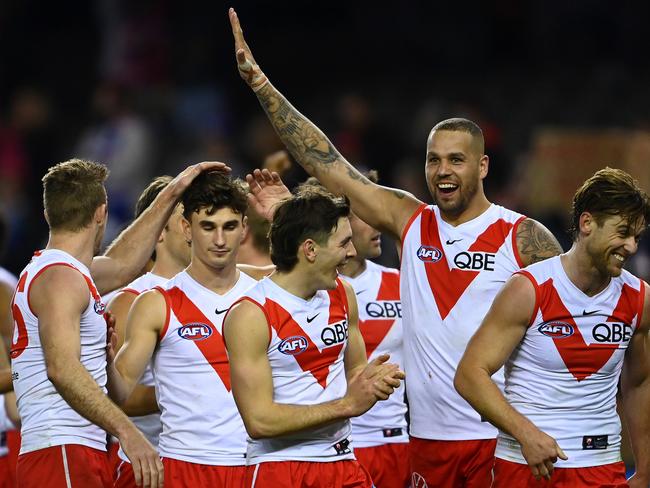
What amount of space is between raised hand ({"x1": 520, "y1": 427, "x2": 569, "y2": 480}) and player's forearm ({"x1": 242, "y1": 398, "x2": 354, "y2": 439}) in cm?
77

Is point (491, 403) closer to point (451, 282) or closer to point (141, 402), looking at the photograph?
point (451, 282)

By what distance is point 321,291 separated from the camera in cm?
586

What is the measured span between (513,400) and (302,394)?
99 centimetres

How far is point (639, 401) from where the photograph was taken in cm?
591

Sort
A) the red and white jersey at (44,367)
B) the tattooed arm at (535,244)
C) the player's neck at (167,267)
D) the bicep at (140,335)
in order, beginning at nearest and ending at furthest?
1. the red and white jersey at (44,367)
2. the bicep at (140,335)
3. the tattooed arm at (535,244)
4. the player's neck at (167,267)

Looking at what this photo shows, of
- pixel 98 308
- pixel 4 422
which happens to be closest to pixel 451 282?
pixel 98 308

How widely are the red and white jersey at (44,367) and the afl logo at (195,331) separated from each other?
50cm

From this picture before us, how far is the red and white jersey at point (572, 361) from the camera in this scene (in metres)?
5.63

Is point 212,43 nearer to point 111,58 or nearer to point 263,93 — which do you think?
point 111,58

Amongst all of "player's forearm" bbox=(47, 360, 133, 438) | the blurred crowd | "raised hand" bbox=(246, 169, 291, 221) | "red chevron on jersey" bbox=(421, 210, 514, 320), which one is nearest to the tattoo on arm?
"raised hand" bbox=(246, 169, 291, 221)

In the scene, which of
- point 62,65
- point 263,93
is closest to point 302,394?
point 263,93

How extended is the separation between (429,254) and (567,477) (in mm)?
1499

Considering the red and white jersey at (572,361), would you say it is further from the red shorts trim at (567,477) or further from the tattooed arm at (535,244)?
the tattooed arm at (535,244)

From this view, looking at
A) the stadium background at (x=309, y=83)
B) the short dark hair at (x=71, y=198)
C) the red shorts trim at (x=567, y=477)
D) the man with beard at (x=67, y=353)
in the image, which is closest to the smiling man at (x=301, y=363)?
the man with beard at (x=67, y=353)
